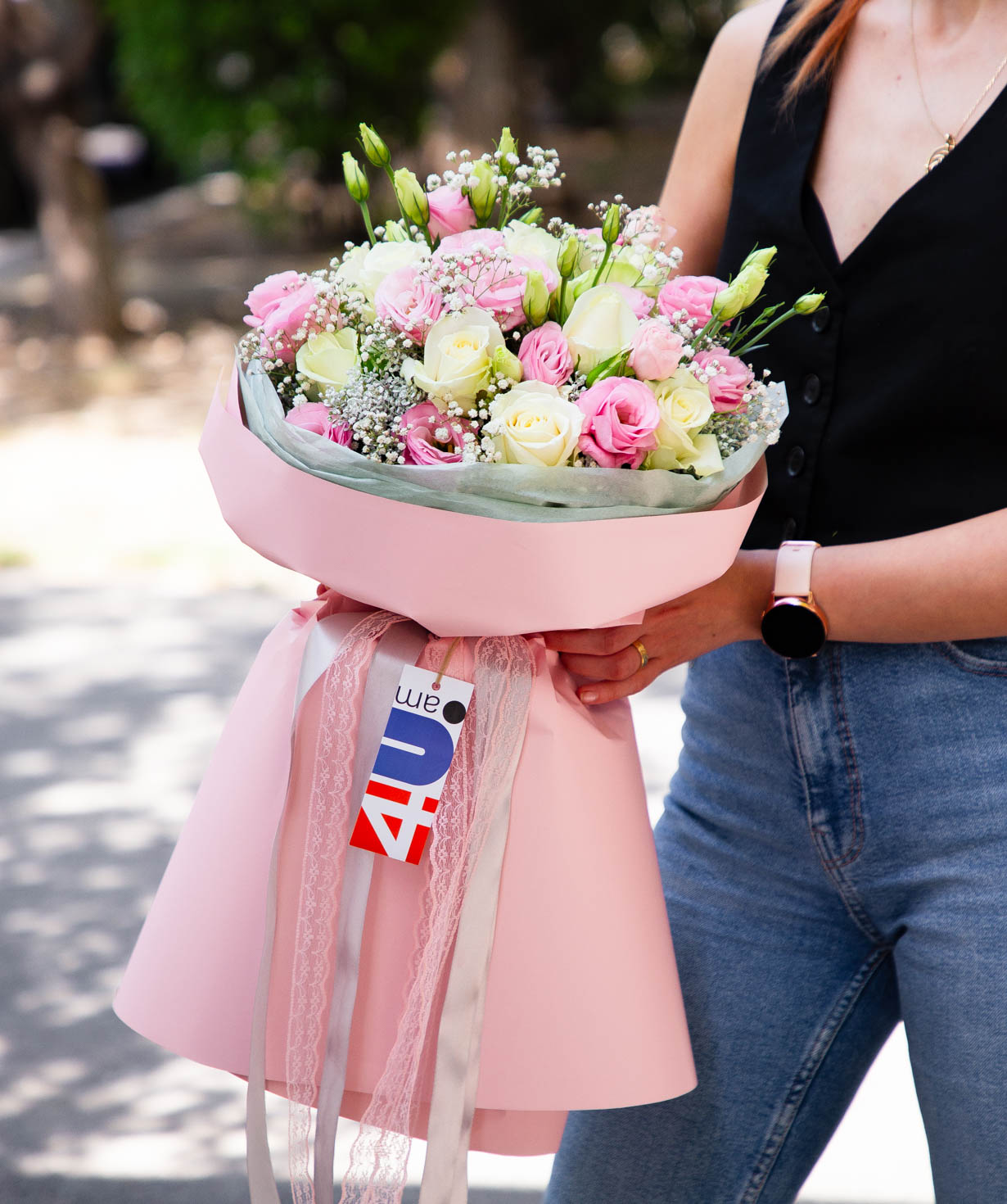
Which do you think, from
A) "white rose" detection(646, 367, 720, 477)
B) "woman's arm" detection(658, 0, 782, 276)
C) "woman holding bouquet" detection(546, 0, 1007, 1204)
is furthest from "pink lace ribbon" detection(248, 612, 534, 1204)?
"woman's arm" detection(658, 0, 782, 276)

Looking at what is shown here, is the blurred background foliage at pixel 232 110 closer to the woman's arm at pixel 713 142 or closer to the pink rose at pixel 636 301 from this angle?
the woman's arm at pixel 713 142

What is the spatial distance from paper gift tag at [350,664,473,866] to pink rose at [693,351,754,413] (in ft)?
1.16

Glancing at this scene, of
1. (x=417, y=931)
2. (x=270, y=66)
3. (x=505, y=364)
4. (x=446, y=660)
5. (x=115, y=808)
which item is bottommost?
(x=115, y=808)

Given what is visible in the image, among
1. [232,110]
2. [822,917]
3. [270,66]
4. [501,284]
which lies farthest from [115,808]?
[270,66]

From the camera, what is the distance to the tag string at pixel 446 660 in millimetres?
1225

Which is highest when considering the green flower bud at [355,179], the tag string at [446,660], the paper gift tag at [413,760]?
the green flower bud at [355,179]

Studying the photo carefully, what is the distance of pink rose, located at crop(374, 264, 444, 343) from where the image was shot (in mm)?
1169

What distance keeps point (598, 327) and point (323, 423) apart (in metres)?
0.26

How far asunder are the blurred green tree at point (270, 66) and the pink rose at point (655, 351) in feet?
A: 29.5

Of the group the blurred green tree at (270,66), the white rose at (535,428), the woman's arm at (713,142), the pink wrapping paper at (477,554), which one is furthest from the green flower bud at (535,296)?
the blurred green tree at (270,66)

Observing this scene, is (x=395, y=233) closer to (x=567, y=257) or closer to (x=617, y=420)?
(x=567, y=257)

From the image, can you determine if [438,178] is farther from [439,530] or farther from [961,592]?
[961,592]

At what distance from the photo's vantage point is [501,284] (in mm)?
1196

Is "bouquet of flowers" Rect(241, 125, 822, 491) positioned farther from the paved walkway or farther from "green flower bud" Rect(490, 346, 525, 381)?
the paved walkway
